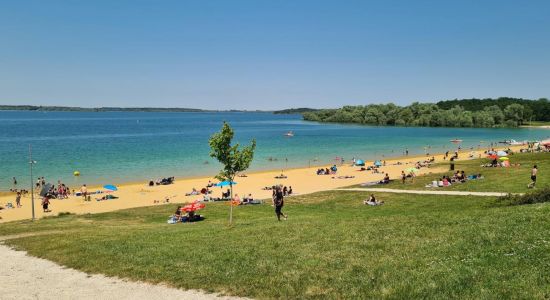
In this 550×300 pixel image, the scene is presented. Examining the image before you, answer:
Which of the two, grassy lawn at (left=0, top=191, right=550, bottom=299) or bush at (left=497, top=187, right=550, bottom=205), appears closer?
grassy lawn at (left=0, top=191, right=550, bottom=299)

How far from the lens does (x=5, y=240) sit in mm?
18219

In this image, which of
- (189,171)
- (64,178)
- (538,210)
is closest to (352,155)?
(189,171)

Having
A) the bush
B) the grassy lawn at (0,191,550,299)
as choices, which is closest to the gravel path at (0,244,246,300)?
the grassy lawn at (0,191,550,299)

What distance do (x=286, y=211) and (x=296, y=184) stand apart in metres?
20.7

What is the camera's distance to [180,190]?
43.8 m

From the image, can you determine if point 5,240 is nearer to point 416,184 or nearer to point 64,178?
point 416,184

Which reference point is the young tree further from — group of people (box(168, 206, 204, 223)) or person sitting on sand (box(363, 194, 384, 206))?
person sitting on sand (box(363, 194, 384, 206))

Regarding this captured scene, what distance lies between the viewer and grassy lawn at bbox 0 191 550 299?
910 cm

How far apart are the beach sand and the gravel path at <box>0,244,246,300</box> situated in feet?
64.9

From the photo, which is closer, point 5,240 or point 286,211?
point 5,240

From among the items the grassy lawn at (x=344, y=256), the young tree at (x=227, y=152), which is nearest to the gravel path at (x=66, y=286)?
the grassy lawn at (x=344, y=256)

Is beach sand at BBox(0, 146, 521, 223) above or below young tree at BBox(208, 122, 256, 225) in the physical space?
below

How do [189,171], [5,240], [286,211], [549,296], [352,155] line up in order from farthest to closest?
[352,155], [189,171], [286,211], [5,240], [549,296]

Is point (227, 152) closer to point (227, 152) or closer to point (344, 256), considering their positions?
point (227, 152)
